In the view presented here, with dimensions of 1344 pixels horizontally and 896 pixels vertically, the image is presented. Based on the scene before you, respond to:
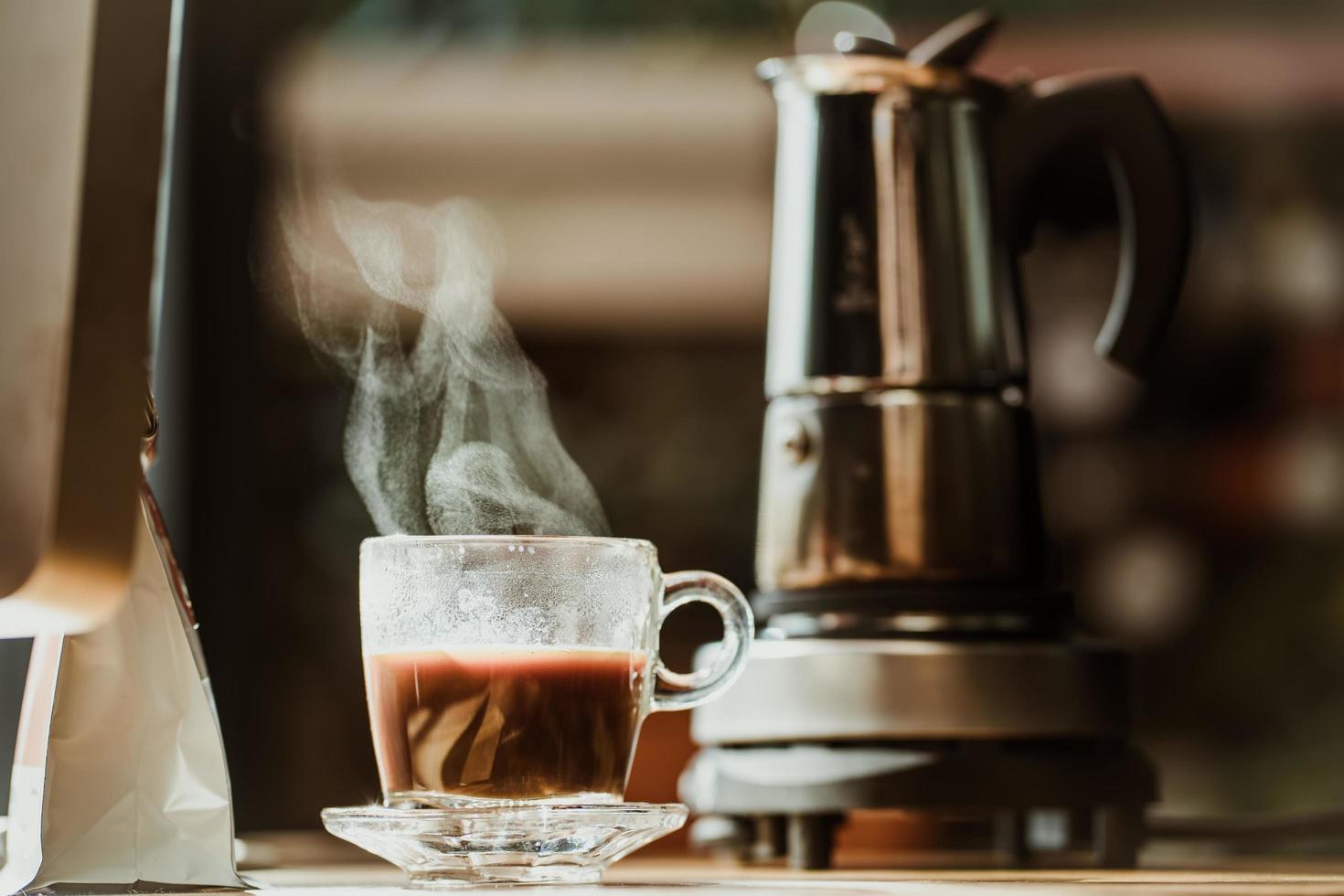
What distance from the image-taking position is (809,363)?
85cm

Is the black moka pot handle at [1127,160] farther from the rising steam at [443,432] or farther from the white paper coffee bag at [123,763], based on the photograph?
the white paper coffee bag at [123,763]

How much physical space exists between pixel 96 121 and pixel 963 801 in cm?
52

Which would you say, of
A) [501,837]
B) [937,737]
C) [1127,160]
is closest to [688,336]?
[1127,160]

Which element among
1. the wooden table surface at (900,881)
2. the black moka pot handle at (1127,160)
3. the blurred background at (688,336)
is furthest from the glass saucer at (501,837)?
the blurred background at (688,336)

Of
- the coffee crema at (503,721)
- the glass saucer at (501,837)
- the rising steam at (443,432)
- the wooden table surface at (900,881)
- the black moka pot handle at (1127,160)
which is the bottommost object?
the wooden table surface at (900,881)

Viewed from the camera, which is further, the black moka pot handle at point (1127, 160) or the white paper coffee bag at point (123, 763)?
the black moka pot handle at point (1127, 160)

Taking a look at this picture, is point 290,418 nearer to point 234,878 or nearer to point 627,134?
point 627,134

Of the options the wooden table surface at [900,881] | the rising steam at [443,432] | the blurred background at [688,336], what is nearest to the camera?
the wooden table surface at [900,881]

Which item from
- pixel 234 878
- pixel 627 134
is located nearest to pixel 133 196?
pixel 234 878

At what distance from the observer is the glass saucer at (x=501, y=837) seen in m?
0.56

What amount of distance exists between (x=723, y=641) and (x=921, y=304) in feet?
0.79

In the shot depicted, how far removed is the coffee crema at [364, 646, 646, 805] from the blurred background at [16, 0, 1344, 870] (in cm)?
170

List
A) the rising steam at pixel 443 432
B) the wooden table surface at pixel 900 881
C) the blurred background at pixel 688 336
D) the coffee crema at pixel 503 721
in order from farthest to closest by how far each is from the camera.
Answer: the blurred background at pixel 688 336
the rising steam at pixel 443 432
the coffee crema at pixel 503 721
the wooden table surface at pixel 900 881

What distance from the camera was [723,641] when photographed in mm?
662
